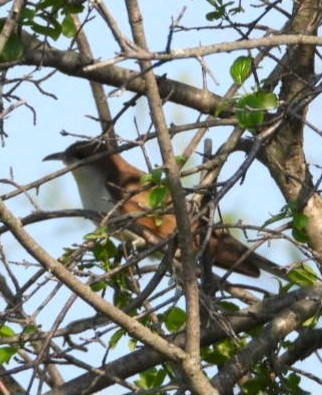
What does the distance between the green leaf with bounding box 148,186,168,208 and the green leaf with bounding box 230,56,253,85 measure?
1.49ft

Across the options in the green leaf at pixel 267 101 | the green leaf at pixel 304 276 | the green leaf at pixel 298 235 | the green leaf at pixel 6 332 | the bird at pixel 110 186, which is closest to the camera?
Result: the green leaf at pixel 267 101

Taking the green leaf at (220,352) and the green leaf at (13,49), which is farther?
the green leaf at (220,352)

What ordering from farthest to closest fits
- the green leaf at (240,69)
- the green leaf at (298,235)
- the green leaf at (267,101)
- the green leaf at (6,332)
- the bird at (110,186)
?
the bird at (110,186) < the green leaf at (298,235) < the green leaf at (6,332) < the green leaf at (240,69) < the green leaf at (267,101)

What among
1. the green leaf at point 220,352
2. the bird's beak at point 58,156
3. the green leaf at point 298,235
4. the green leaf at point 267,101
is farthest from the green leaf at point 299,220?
the bird's beak at point 58,156

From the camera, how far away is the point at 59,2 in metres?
4.76

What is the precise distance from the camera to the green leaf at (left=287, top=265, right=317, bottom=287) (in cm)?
508

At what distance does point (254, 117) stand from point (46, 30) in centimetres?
92

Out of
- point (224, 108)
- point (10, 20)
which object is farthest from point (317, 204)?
point (10, 20)

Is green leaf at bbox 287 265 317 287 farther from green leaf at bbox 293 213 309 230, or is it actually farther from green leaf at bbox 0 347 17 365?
green leaf at bbox 0 347 17 365

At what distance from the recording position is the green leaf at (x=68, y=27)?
505 cm

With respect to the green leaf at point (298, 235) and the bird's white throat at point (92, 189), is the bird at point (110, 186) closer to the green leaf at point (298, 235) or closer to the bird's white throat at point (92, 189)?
the bird's white throat at point (92, 189)

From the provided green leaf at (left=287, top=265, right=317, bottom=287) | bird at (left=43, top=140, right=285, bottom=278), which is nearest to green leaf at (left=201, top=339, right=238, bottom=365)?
green leaf at (left=287, top=265, right=317, bottom=287)

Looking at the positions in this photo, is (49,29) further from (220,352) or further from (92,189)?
(92,189)

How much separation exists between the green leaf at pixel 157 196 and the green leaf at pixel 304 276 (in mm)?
808
